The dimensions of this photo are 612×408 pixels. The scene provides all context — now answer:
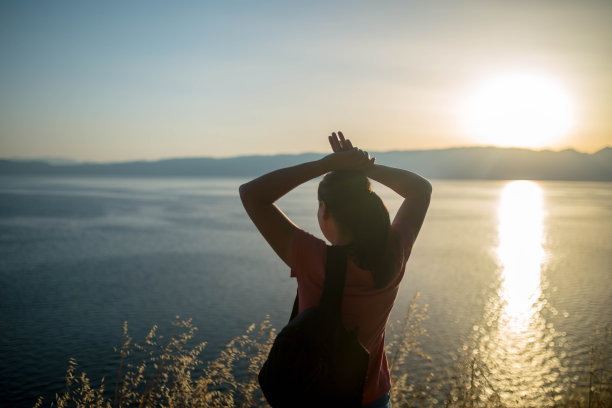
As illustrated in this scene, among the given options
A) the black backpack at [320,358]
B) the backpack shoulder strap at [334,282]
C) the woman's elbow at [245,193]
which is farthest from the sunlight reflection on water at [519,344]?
the woman's elbow at [245,193]

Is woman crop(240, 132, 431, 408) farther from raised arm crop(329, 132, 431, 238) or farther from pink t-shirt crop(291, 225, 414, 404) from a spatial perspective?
raised arm crop(329, 132, 431, 238)

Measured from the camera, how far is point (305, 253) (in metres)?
1.55

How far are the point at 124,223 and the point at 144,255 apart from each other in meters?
16.0

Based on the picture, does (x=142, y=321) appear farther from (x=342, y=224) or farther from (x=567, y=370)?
(x=342, y=224)

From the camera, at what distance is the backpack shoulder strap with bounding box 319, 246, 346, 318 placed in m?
1.50

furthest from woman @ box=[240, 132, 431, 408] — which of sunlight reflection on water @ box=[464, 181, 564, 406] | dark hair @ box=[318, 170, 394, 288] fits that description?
sunlight reflection on water @ box=[464, 181, 564, 406]

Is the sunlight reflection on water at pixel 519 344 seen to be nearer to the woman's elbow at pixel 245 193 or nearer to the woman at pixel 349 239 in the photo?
the woman at pixel 349 239

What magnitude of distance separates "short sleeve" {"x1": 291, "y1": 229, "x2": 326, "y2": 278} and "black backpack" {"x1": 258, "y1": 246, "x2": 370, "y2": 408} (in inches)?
1.6

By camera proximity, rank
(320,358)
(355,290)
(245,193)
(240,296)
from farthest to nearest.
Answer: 1. (240,296)
2. (245,193)
3. (355,290)
4. (320,358)

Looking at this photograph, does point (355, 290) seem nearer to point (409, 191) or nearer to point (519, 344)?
point (409, 191)

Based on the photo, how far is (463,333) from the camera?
16.5m

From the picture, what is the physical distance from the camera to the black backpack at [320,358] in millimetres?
1454

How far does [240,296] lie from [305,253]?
60.7 feet

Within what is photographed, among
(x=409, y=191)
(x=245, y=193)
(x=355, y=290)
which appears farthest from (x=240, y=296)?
(x=355, y=290)
